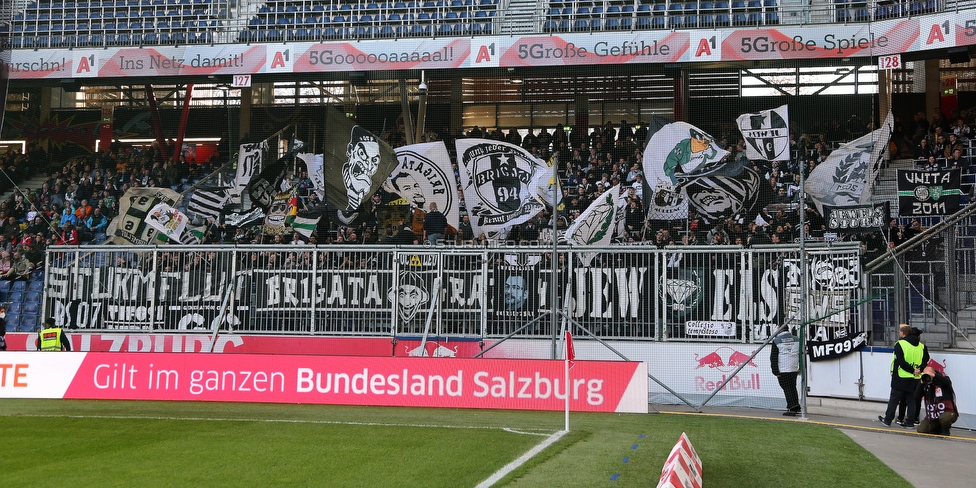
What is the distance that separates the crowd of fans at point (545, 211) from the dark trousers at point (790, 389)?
13.5ft

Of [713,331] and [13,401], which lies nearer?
[13,401]

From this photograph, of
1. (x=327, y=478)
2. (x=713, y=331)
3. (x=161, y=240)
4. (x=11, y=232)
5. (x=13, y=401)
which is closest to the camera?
(x=327, y=478)

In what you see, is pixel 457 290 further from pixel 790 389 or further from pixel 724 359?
pixel 790 389

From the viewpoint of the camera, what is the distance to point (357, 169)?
72.7 feet

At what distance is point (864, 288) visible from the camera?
15.9m

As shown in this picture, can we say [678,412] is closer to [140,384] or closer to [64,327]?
[140,384]

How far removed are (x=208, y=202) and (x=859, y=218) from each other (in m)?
16.3

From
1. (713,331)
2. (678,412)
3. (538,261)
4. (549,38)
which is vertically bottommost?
(678,412)

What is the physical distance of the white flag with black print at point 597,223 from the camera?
19.4 meters

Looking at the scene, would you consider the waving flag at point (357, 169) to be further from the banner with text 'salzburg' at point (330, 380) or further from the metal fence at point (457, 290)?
the banner with text 'salzburg' at point (330, 380)

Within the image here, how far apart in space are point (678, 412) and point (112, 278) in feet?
37.8

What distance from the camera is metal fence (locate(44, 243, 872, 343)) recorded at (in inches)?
661

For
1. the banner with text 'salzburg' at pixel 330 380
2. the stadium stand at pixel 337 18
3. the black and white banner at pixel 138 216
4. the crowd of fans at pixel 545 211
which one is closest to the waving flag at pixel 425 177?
the crowd of fans at pixel 545 211

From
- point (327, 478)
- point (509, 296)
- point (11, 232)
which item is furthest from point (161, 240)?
point (327, 478)
